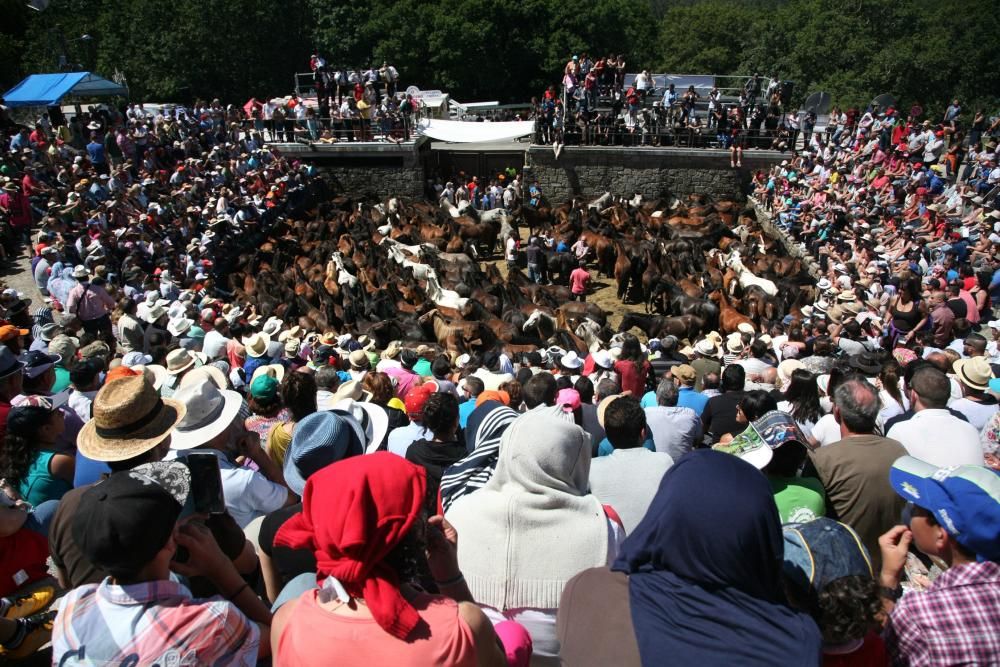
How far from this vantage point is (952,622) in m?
2.15

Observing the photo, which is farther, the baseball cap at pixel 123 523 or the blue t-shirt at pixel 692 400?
the blue t-shirt at pixel 692 400

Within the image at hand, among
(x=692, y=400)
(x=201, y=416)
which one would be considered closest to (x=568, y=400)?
(x=692, y=400)

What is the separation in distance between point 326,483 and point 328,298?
42.7ft

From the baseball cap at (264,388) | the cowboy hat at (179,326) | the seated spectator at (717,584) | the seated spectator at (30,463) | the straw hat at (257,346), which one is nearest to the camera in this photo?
the seated spectator at (717,584)

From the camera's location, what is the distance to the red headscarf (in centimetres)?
200

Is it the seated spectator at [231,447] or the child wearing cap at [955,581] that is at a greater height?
the child wearing cap at [955,581]

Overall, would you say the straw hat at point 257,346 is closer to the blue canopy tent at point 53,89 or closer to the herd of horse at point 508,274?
the herd of horse at point 508,274

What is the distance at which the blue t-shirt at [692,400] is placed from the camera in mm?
6301

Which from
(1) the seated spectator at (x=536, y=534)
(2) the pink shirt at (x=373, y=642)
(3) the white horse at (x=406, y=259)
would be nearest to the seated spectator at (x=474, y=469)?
(1) the seated spectator at (x=536, y=534)

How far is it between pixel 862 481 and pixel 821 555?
138 cm

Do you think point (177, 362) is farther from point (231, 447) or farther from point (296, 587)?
point (296, 587)

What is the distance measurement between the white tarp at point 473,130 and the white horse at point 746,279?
1181 cm

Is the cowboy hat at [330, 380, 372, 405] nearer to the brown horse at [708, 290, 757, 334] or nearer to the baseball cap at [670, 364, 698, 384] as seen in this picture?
the baseball cap at [670, 364, 698, 384]

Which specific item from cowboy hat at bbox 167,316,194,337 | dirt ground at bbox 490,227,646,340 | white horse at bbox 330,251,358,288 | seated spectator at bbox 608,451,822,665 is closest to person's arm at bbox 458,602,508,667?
seated spectator at bbox 608,451,822,665
